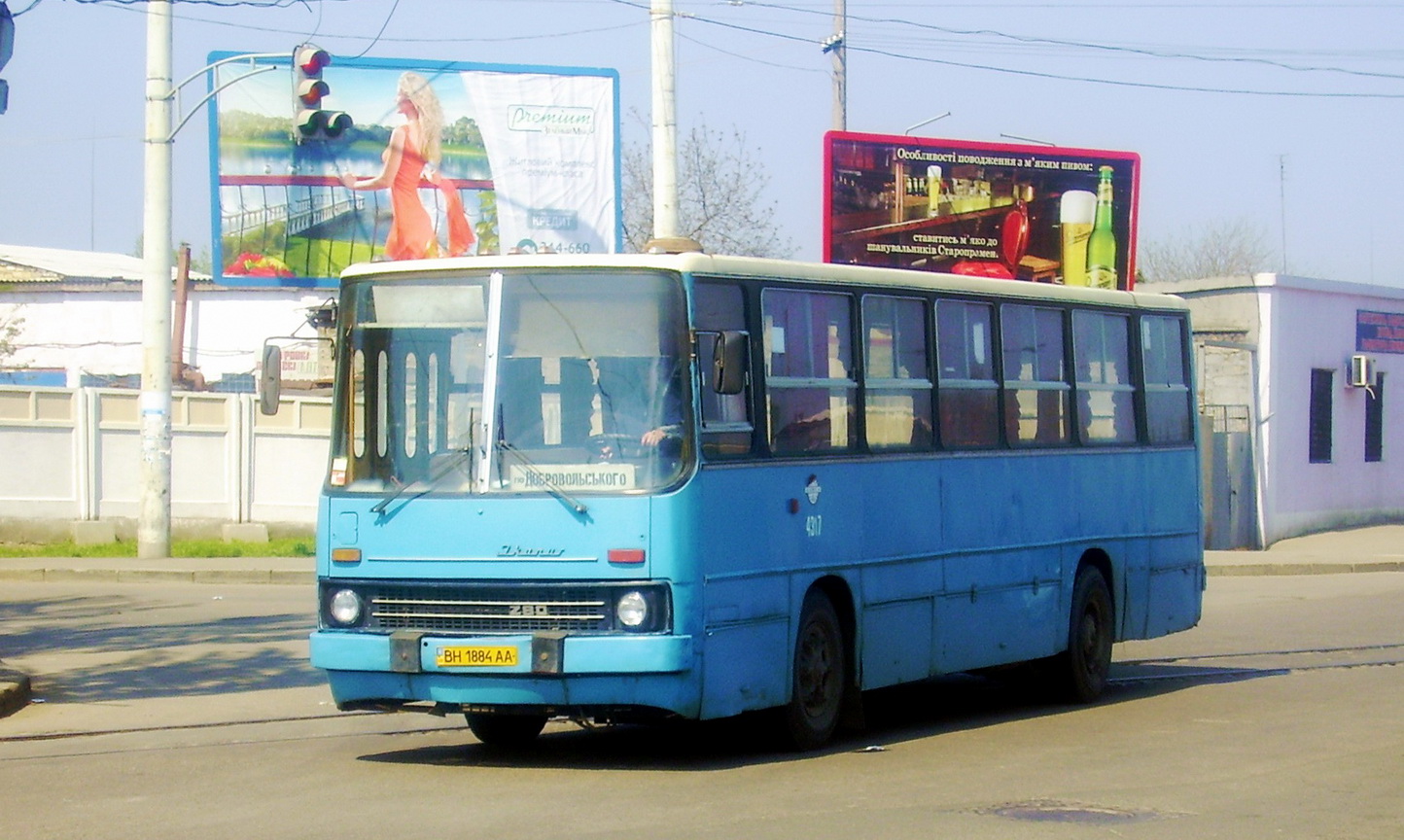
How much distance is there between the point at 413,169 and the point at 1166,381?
756 inches

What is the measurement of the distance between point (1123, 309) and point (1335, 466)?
2108 cm

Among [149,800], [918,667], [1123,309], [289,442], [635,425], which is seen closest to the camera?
[149,800]

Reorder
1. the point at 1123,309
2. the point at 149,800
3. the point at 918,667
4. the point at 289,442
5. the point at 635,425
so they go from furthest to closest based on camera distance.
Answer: the point at 289,442 < the point at 1123,309 < the point at 918,667 < the point at 635,425 < the point at 149,800

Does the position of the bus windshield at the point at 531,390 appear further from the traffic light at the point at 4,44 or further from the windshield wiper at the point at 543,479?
the traffic light at the point at 4,44

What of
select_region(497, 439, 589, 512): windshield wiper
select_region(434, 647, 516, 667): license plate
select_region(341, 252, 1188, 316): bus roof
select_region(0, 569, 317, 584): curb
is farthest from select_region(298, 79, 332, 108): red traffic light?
select_region(434, 647, 516, 667): license plate

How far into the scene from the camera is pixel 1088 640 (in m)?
14.2

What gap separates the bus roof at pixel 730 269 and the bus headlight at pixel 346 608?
1.73 m

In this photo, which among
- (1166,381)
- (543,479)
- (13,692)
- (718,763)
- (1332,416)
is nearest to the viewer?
(543,479)

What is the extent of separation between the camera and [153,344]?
25562mm

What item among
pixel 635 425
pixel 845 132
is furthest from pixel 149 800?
pixel 845 132

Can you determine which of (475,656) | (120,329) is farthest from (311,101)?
(120,329)

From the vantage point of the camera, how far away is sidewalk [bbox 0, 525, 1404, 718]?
2456 cm

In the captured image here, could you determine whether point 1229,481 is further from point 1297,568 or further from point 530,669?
point 530,669

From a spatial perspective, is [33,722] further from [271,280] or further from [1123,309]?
[271,280]
